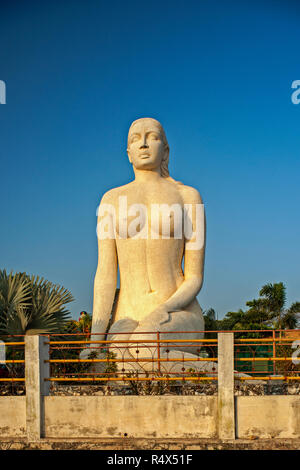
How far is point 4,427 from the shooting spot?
7.64m

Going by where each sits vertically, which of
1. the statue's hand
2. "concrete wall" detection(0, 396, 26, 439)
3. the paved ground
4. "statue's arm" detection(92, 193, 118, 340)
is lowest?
the paved ground

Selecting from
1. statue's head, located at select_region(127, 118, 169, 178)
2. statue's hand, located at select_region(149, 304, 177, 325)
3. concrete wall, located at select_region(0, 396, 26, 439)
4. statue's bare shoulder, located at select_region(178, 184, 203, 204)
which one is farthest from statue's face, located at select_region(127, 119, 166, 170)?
concrete wall, located at select_region(0, 396, 26, 439)

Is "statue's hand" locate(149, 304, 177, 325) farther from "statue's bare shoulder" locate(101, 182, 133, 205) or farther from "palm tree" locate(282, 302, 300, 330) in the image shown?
"palm tree" locate(282, 302, 300, 330)

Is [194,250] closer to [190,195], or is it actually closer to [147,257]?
[147,257]

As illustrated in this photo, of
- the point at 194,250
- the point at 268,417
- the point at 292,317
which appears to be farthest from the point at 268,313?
the point at 268,417

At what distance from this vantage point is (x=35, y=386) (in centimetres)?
758

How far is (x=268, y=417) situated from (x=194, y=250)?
4665 millimetres

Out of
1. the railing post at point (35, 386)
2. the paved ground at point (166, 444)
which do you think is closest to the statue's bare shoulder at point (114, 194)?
the railing post at point (35, 386)

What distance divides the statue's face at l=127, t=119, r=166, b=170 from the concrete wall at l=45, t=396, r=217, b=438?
220 inches

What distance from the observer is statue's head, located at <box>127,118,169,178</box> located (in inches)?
455

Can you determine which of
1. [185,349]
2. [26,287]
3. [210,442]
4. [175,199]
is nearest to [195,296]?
[185,349]
